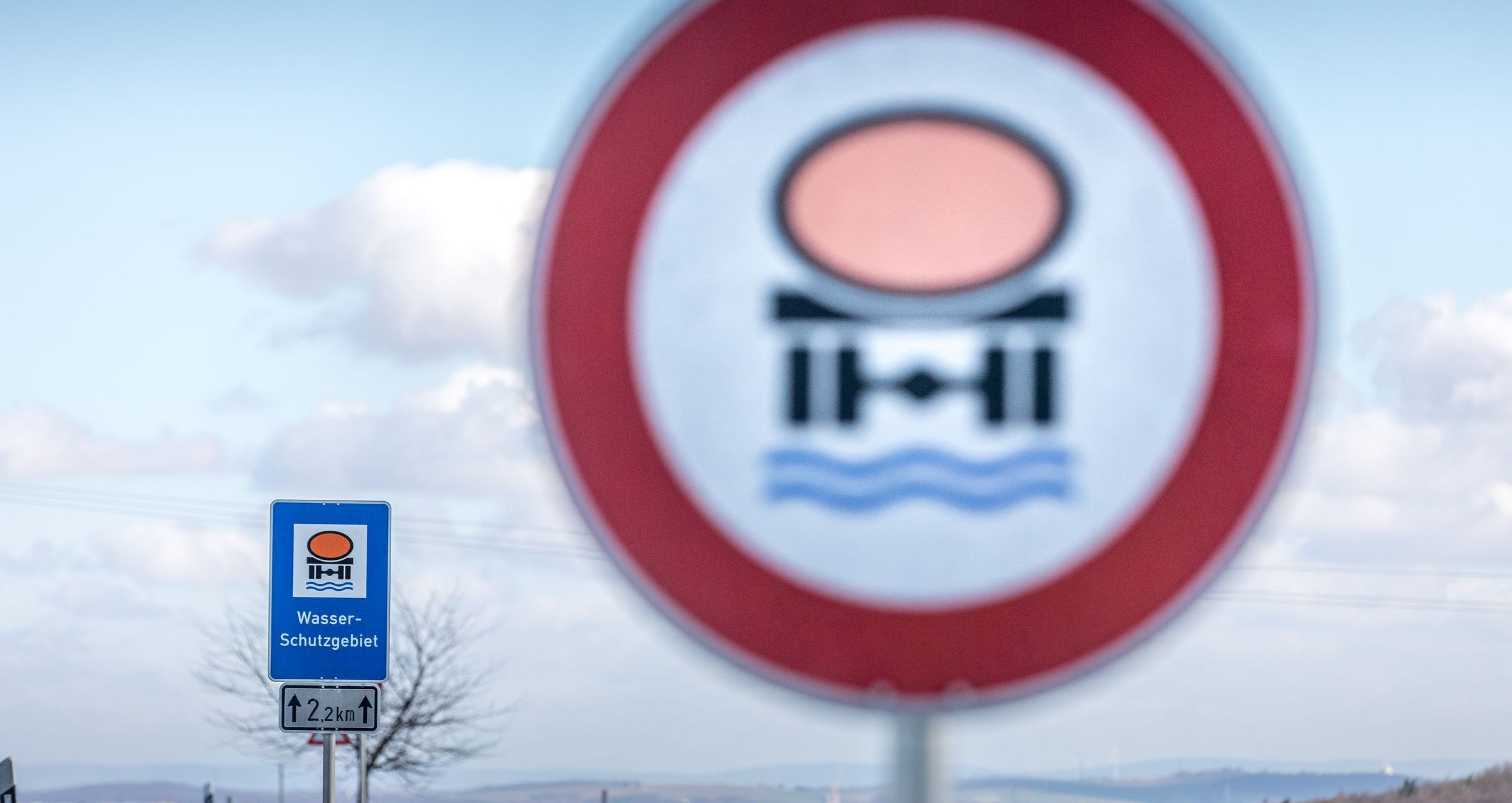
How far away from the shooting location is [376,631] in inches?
547

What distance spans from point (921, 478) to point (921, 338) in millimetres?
137

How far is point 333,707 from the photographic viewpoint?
46.2 feet

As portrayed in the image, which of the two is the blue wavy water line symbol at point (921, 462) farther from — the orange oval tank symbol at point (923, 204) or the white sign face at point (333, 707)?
the white sign face at point (333, 707)

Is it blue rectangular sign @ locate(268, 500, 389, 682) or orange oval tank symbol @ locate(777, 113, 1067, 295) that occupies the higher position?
blue rectangular sign @ locate(268, 500, 389, 682)

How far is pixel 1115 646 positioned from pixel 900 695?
220 millimetres

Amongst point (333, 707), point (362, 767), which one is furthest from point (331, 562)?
point (362, 767)

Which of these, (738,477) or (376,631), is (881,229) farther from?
(376,631)

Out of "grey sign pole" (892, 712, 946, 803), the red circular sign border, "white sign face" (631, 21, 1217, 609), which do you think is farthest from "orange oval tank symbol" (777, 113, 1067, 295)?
"grey sign pole" (892, 712, 946, 803)

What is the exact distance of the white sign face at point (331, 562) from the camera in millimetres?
14094

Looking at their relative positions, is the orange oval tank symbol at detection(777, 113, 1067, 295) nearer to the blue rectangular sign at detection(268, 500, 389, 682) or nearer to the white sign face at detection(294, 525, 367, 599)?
the blue rectangular sign at detection(268, 500, 389, 682)

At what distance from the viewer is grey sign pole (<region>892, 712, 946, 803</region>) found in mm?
2062

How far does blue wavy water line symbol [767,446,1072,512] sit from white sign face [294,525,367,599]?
1246 cm

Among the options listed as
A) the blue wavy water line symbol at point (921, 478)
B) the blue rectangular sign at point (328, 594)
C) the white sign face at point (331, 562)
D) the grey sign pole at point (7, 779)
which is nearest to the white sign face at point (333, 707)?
the blue rectangular sign at point (328, 594)

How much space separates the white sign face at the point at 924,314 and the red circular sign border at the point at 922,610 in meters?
0.02
